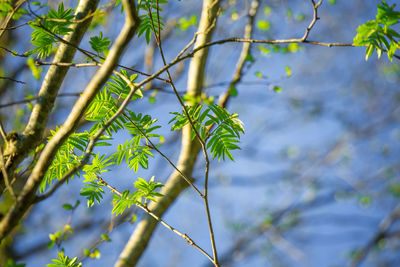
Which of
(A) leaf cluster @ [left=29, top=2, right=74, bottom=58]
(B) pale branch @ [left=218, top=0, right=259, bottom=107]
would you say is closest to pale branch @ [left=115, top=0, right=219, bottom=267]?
(B) pale branch @ [left=218, top=0, right=259, bottom=107]

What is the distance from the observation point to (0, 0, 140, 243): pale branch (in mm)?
895

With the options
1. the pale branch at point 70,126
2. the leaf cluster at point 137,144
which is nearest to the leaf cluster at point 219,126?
the leaf cluster at point 137,144

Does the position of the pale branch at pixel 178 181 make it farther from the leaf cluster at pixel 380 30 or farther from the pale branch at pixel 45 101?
the leaf cluster at pixel 380 30

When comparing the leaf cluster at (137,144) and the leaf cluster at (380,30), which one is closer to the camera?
the leaf cluster at (380,30)

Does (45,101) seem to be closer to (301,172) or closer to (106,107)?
(106,107)

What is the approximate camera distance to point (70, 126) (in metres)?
1.03

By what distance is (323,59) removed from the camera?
759cm

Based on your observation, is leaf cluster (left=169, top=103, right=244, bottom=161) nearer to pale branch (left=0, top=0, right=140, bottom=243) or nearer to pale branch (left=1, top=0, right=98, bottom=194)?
pale branch (left=0, top=0, right=140, bottom=243)

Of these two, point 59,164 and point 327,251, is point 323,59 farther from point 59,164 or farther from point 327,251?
point 327,251

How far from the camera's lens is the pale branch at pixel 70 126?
0.89 m

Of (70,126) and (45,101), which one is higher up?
(45,101)

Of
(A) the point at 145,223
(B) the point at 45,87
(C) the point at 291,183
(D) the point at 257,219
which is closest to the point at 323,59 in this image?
(C) the point at 291,183

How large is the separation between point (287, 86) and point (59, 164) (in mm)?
6569

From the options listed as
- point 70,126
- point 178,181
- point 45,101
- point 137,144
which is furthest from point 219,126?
point 178,181
